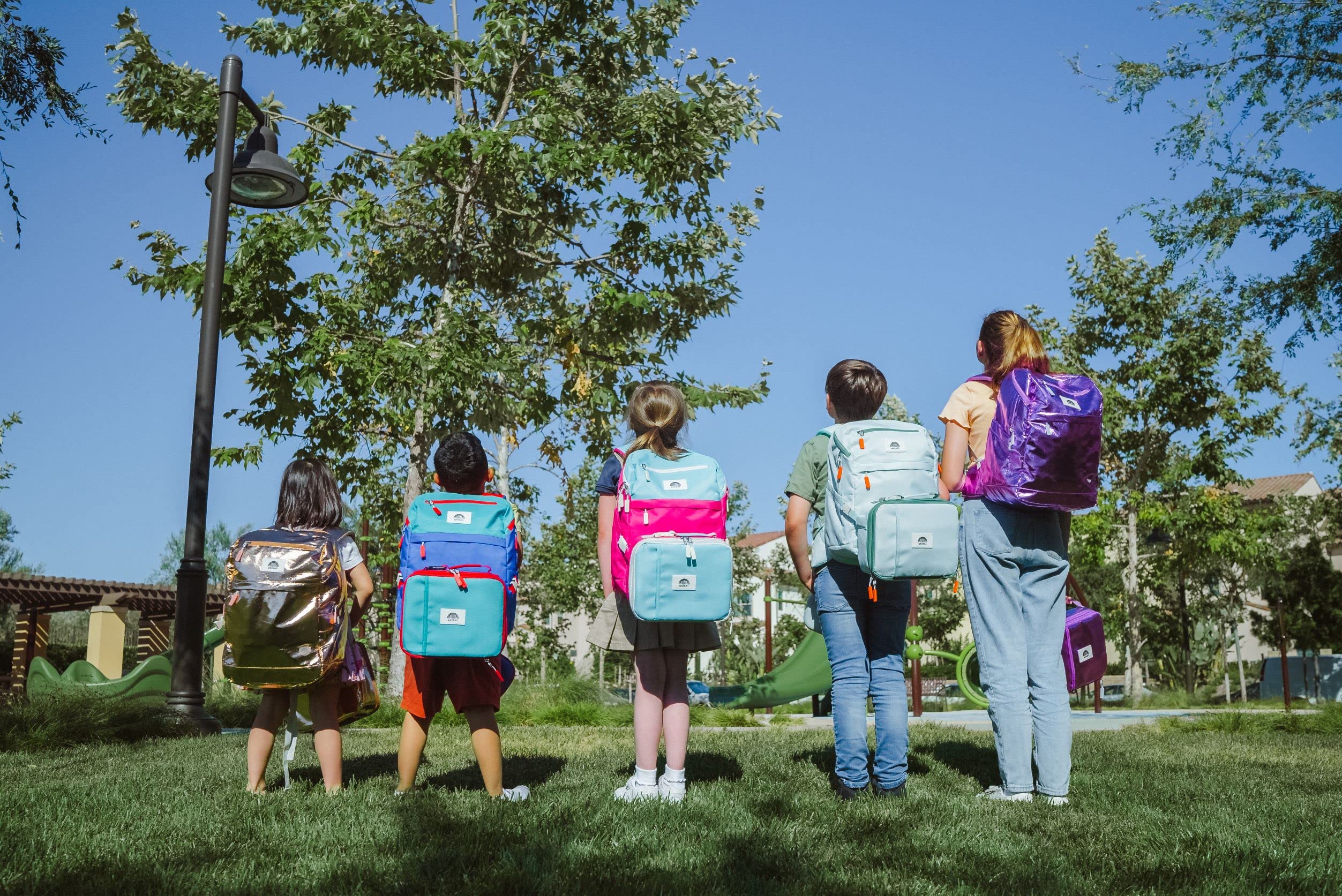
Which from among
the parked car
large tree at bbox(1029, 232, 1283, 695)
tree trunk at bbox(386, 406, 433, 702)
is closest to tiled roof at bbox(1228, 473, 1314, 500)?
large tree at bbox(1029, 232, 1283, 695)

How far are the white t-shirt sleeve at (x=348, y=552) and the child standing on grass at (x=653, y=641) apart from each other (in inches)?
46.1

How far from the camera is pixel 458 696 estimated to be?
477 cm

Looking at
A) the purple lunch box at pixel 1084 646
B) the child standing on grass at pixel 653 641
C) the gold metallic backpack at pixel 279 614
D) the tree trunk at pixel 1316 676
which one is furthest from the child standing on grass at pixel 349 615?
the tree trunk at pixel 1316 676

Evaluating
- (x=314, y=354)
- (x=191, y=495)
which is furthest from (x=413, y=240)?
(x=191, y=495)

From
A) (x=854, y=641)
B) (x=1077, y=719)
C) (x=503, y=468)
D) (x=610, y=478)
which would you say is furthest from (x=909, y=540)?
(x=503, y=468)

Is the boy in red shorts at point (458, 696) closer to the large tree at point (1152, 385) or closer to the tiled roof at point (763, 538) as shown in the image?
the large tree at point (1152, 385)

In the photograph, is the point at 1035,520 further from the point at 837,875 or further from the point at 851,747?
the point at 837,875

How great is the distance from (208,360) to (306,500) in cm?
367

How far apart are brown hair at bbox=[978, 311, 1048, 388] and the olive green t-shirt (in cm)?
88

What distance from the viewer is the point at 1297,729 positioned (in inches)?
401

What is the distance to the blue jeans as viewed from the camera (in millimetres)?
4734

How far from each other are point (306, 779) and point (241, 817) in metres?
1.46

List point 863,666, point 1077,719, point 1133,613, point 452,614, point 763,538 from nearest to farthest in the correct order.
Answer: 1. point 452,614
2. point 863,666
3. point 1077,719
4. point 1133,613
5. point 763,538

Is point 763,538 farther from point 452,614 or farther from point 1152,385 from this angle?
point 452,614
